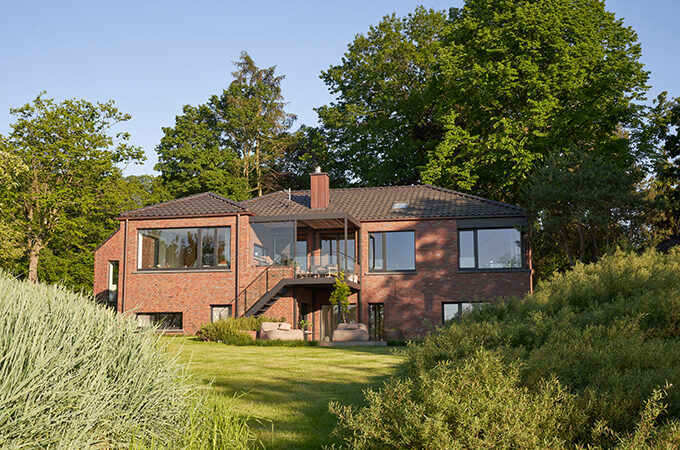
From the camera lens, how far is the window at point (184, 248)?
84.8 feet

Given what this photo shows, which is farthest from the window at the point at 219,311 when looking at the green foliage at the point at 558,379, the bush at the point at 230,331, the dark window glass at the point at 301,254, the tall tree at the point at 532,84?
the green foliage at the point at 558,379

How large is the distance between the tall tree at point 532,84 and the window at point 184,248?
10.3 meters

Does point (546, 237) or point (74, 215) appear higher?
point (74, 215)

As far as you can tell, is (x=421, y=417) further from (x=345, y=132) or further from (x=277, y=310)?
(x=345, y=132)

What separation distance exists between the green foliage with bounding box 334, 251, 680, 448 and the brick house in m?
16.0

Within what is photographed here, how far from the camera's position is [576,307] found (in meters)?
9.07

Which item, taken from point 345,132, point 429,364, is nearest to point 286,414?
point 429,364

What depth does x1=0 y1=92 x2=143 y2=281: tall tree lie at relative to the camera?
3161 centimetres

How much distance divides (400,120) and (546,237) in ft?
42.8

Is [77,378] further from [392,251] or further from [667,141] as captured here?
[667,141]

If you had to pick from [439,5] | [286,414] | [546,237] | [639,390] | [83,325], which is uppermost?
[439,5]

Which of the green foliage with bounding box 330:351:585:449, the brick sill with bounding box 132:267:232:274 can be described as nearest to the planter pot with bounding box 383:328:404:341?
the brick sill with bounding box 132:267:232:274

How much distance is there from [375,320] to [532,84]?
1237 cm

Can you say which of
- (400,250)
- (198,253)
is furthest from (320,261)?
(198,253)
